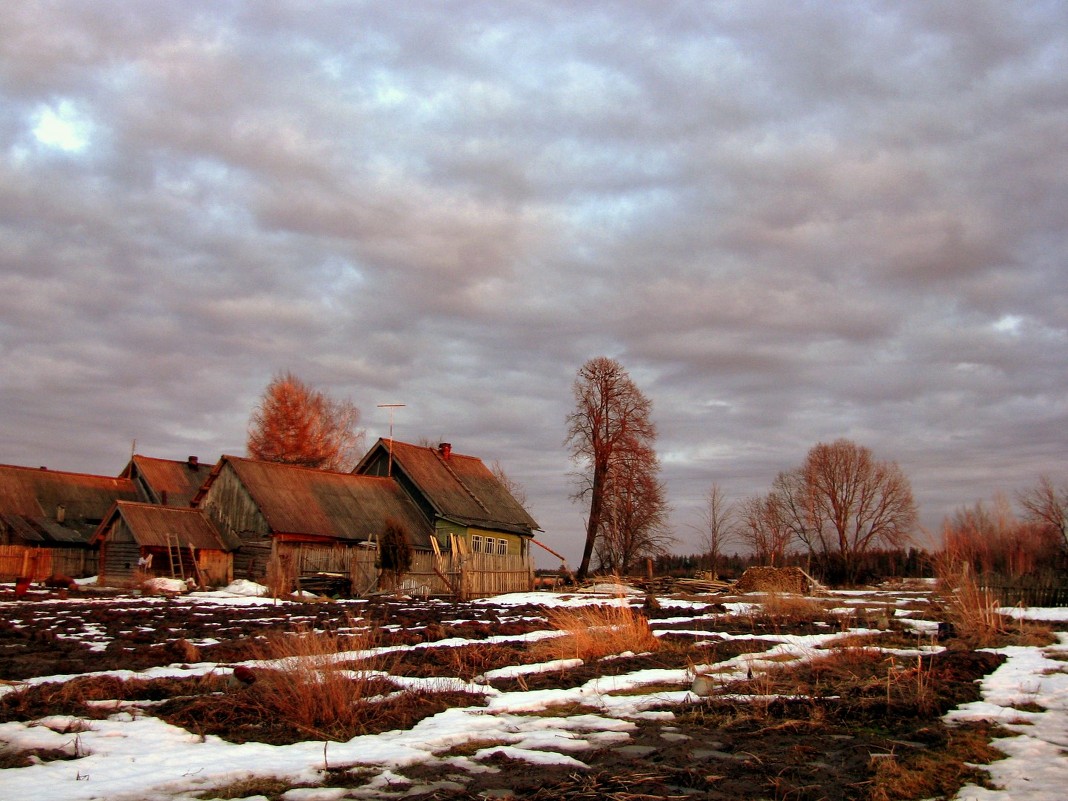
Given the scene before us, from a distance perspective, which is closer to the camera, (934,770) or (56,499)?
(934,770)

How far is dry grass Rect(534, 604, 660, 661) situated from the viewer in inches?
439

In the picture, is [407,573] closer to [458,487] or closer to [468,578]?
[468,578]

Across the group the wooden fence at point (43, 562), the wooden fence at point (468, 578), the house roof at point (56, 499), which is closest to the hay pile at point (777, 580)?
the wooden fence at point (468, 578)

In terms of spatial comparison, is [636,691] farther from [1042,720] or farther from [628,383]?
[628,383]

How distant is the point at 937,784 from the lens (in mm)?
5133

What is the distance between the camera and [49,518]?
4134cm

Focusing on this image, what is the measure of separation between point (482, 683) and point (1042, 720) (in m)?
5.17

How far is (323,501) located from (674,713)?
30.9 meters

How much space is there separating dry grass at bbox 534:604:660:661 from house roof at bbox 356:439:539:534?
27.8 metres

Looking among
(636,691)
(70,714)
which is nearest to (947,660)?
(636,691)

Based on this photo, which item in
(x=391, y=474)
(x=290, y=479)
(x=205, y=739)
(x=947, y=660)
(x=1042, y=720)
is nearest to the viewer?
(x=205, y=739)

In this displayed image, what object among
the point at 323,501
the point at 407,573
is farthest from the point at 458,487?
the point at 407,573

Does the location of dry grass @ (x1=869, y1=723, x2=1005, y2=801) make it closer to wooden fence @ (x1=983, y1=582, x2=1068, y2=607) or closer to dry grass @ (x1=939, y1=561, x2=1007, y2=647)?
dry grass @ (x1=939, y1=561, x2=1007, y2=647)

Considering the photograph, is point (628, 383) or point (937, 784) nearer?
point (937, 784)
